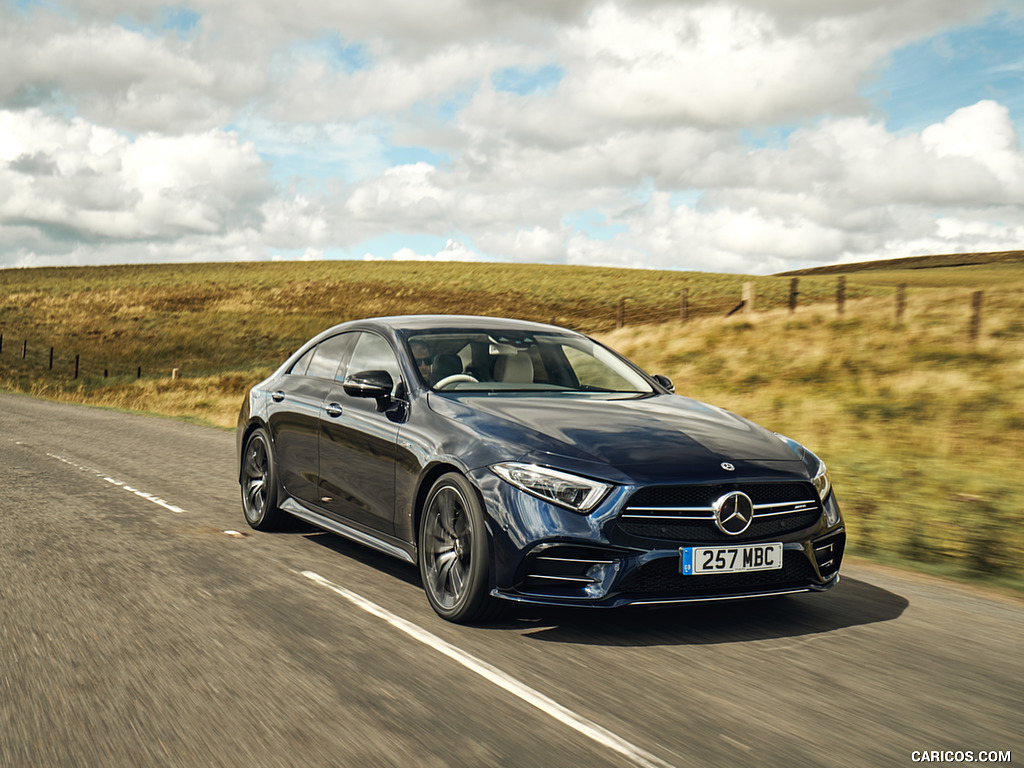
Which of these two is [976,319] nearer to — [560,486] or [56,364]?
[560,486]

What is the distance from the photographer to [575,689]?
390cm

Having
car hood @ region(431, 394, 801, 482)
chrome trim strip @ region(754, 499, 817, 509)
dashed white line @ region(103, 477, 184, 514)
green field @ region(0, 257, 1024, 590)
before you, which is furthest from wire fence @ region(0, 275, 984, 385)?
chrome trim strip @ region(754, 499, 817, 509)

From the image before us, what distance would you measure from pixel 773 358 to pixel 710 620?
14.8 metres

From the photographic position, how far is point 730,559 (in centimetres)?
449

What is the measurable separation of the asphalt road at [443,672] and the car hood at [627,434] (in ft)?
2.77

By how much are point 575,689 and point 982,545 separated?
13.7ft

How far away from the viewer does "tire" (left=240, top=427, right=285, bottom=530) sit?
24.0ft

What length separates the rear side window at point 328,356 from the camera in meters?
6.84

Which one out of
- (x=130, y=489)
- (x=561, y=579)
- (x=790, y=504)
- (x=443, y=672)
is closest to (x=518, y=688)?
(x=443, y=672)

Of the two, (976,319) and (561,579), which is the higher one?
(976,319)

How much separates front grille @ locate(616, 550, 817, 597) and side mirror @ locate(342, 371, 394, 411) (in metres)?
1.97

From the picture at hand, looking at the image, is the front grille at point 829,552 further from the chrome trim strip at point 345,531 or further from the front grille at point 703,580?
the chrome trim strip at point 345,531

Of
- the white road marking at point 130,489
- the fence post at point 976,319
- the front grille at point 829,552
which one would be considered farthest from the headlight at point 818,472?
the fence post at point 976,319

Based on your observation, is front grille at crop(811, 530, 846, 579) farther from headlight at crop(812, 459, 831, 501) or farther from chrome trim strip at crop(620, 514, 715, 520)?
chrome trim strip at crop(620, 514, 715, 520)
